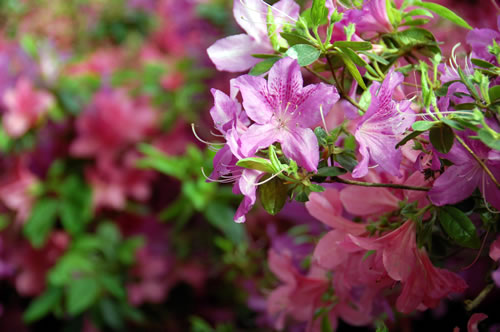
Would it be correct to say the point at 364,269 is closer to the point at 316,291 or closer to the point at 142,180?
the point at 316,291

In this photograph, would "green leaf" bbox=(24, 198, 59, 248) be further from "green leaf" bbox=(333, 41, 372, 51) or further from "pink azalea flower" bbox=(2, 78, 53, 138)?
"green leaf" bbox=(333, 41, 372, 51)

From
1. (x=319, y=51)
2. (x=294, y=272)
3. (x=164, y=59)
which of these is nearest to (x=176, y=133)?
(x=164, y=59)

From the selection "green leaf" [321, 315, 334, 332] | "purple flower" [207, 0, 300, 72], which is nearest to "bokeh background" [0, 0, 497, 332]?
"green leaf" [321, 315, 334, 332]

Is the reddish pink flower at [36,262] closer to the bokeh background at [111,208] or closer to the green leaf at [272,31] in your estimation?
the bokeh background at [111,208]

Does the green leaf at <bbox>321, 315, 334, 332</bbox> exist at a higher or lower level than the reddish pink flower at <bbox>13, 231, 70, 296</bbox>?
higher

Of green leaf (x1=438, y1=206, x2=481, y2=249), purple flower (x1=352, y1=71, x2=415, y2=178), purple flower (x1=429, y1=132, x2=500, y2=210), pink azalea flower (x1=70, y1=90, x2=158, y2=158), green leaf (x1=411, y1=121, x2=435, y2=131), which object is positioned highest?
green leaf (x1=411, y1=121, x2=435, y2=131)

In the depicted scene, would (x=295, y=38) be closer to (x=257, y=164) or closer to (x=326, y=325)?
(x=257, y=164)
